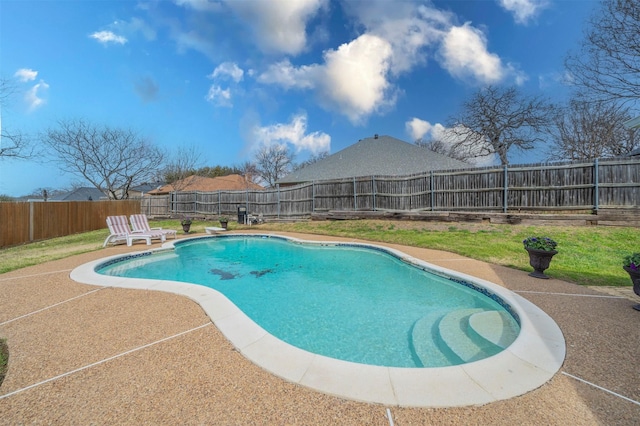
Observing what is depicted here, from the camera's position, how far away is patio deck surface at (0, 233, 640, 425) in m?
1.91

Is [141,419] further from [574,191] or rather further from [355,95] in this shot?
[355,95]

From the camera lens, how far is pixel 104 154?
70.8 feet

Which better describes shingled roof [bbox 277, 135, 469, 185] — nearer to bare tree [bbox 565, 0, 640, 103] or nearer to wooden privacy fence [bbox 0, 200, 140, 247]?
bare tree [bbox 565, 0, 640, 103]

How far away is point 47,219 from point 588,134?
118 feet

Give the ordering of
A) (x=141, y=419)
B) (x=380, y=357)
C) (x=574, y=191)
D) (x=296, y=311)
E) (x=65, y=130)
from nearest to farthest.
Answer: (x=141, y=419) < (x=380, y=357) < (x=296, y=311) < (x=574, y=191) < (x=65, y=130)

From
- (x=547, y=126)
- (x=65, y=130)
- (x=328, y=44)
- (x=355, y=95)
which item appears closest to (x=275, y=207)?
(x=355, y=95)

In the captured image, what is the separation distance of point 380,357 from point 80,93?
21.4 m

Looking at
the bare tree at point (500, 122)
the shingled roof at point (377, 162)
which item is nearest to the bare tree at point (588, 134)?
the bare tree at point (500, 122)

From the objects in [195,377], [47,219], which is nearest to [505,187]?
[195,377]

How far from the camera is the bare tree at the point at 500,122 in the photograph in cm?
2216

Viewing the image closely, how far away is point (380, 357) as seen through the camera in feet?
10.3

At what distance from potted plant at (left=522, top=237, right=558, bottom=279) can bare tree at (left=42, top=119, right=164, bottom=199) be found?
26826mm

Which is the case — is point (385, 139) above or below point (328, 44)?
below

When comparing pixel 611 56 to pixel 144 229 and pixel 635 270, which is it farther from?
pixel 144 229
